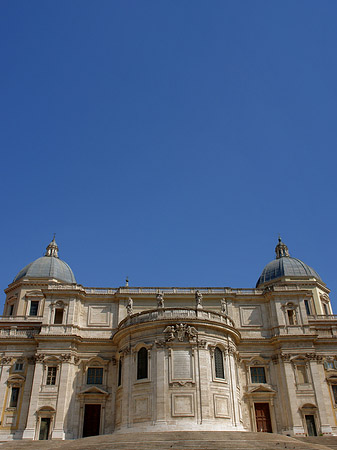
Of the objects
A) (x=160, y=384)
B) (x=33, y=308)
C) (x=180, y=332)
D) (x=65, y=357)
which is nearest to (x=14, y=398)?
(x=65, y=357)

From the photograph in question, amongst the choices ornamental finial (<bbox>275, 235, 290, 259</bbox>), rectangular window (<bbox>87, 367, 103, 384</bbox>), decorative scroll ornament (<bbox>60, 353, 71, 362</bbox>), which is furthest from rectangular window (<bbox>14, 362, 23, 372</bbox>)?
ornamental finial (<bbox>275, 235, 290, 259</bbox>)

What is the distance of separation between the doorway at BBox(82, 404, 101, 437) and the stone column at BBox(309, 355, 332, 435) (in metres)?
20.3

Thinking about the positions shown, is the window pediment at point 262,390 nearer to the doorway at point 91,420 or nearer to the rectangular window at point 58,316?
the doorway at point 91,420

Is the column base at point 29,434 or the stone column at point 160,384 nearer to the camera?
the stone column at point 160,384

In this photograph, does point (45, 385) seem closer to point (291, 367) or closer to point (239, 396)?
point (239, 396)

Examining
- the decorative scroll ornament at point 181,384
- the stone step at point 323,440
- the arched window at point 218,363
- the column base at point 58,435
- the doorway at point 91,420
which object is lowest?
the stone step at point 323,440

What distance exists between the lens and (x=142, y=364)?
3578 centimetres

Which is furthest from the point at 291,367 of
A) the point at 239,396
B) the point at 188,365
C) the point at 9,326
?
the point at 9,326

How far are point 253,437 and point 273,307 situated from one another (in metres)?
18.3

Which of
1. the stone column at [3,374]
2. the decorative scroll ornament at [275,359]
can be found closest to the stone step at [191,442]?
the stone column at [3,374]

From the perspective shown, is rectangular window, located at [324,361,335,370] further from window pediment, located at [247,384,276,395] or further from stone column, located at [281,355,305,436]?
window pediment, located at [247,384,276,395]

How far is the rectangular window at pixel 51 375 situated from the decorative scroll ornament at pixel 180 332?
41.6 feet

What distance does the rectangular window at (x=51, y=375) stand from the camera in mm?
39969

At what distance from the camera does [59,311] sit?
44.2 m
